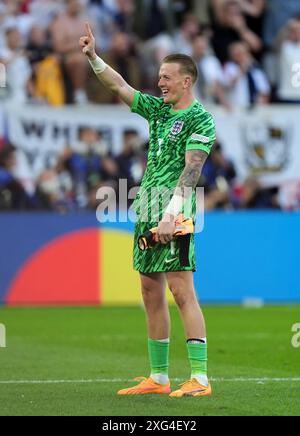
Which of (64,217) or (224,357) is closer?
(224,357)

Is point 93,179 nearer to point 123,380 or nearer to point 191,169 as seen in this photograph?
point 123,380

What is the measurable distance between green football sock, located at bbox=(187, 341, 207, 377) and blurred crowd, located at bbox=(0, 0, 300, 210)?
934 centimetres

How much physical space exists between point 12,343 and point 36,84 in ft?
26.0

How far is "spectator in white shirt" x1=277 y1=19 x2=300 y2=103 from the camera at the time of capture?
21.3 meters

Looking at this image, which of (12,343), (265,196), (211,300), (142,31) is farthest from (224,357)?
(142,31)

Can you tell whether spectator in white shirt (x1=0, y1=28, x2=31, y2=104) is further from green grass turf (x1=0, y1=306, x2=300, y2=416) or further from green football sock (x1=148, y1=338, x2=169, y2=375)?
green football sock (x1=148, y1=338, x2=169, y2=375)

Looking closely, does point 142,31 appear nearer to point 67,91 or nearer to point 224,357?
point 67,91

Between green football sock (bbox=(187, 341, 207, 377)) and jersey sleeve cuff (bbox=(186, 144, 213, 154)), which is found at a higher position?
jersey sleeve cuff (bbox=(186, 144, 213, 154))

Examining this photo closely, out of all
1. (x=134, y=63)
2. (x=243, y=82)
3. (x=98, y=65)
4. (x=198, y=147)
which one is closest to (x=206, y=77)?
(x=243, y=82)

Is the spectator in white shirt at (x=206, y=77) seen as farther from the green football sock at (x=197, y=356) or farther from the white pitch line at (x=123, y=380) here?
the green football sock at (x=197, y=356)

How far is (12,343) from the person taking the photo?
12.1 m

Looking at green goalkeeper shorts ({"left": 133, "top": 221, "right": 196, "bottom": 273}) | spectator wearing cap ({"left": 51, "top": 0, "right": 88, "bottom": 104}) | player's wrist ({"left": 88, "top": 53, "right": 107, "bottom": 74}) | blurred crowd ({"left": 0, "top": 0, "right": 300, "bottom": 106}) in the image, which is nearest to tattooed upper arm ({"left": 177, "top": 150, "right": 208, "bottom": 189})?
green goalkeeper shorts ({"left": 133, "top": 221, "right": 196, "bottom": 273})

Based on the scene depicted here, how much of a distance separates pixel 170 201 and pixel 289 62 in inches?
551

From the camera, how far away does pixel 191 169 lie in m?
8.14
